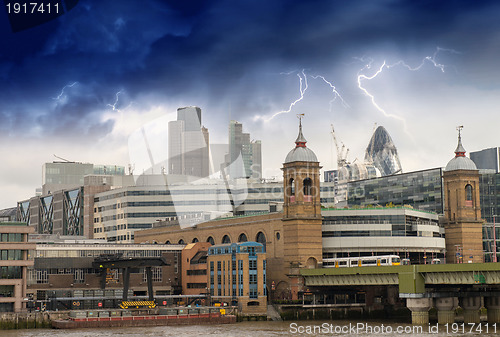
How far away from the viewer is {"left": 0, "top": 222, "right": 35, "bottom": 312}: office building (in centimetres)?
14638

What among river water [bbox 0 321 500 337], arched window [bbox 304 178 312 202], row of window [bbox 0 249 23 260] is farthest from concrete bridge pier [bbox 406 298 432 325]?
row of window [bbox 0 249 23 260]

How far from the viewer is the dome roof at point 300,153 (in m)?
177

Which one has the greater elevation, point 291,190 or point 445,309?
point 291,190

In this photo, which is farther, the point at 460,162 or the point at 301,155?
the point at 460,162

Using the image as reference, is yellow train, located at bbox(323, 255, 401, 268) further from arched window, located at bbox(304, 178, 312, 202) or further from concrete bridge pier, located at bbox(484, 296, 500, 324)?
concrete bridge pier, located at bbox(484, 296, 500, 324)

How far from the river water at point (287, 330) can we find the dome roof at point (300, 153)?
40.6m

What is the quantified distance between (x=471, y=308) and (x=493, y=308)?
12.0ft

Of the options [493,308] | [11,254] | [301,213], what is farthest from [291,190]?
[11,254]

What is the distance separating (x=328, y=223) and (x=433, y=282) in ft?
134

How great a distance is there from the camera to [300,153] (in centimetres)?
17712

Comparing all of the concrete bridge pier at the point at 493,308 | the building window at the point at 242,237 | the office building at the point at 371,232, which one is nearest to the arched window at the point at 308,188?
the office building at the point at 371,232

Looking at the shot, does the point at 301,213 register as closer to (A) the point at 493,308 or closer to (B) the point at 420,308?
(B) the point at 420,308

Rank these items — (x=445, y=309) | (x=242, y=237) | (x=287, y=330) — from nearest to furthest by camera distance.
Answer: (x=287, y=330) < (x=445, y=309) < (x=242, y=237)

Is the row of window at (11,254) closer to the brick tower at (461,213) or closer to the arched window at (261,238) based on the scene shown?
the arched window at (261,238)
